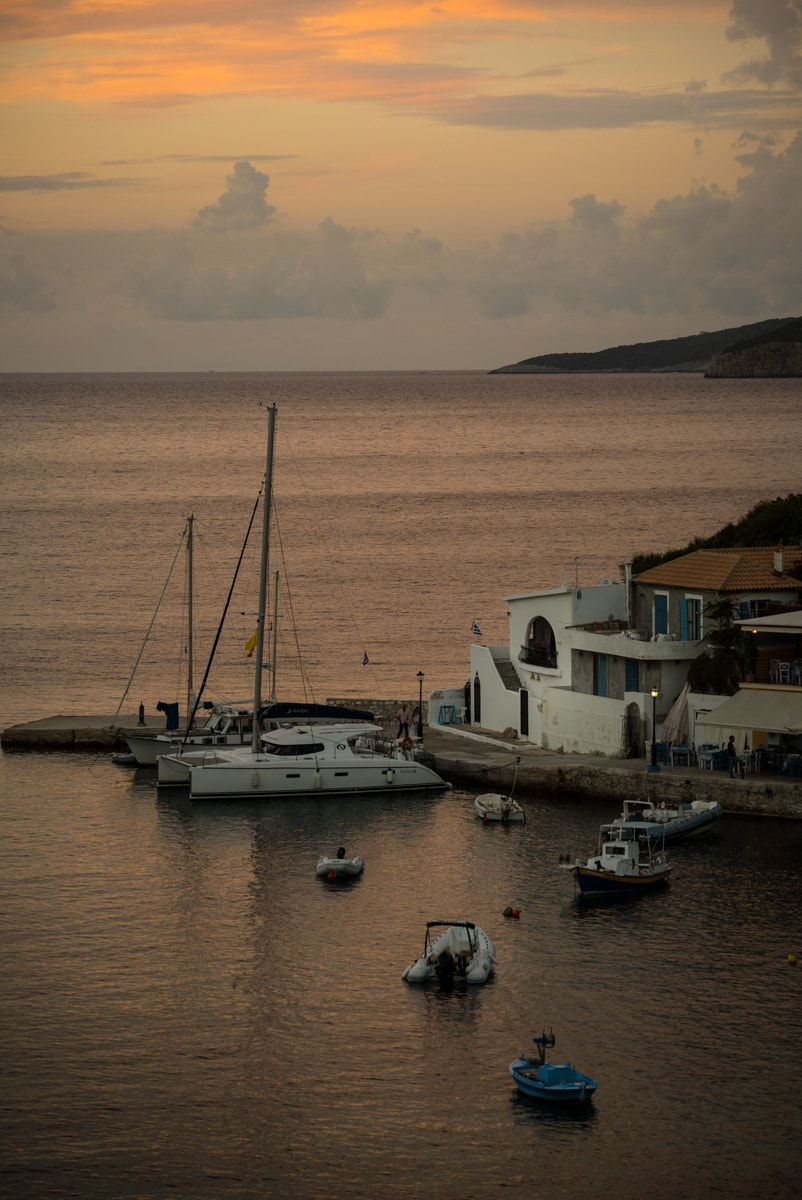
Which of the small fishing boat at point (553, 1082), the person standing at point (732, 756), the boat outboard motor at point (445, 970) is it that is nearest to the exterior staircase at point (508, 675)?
the person standing at point (732, 756)

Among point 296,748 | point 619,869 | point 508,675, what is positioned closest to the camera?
point 619,869

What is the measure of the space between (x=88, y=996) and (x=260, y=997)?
133 inches

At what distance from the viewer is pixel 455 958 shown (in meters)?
30.4

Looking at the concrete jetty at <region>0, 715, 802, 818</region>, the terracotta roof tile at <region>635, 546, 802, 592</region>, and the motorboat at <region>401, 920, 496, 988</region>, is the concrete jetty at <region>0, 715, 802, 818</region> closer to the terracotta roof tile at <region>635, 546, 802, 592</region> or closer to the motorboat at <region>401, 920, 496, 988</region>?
the terracotta roof tile at <region>635, 546, 802, 592</region>

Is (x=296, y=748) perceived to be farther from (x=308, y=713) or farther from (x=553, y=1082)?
(x=553, y=1082)

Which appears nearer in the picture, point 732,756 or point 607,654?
point 732,756

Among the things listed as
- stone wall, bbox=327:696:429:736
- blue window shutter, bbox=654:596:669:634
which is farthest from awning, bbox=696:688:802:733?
stone wall, bbox=327:696:429:736

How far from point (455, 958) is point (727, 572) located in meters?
19.7

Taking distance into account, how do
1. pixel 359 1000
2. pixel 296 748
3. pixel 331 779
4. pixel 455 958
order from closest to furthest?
pixel 359 1000 < pixel 455 958 < pixel 331 779 < pixel 296 748

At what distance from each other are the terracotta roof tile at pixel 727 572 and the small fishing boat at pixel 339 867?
14878 millimetres

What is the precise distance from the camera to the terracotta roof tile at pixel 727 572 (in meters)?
45.5

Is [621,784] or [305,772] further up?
[305,772]

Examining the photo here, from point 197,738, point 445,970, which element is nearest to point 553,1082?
point 445,970

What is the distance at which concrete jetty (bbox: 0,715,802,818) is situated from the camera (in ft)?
134
